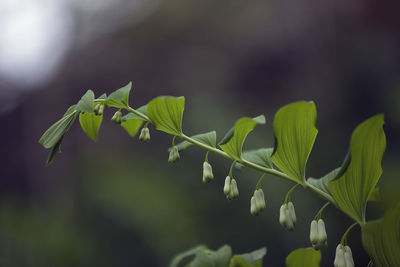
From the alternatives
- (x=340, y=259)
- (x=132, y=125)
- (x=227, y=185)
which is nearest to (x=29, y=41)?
(x=132, y=125)

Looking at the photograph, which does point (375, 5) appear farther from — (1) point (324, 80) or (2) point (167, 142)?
(2) point (167, 142)

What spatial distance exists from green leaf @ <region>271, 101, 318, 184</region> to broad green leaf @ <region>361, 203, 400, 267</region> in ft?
0.22

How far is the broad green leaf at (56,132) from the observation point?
0.94ft

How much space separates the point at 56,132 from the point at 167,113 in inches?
3.6

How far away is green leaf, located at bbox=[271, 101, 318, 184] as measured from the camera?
0.27 meters

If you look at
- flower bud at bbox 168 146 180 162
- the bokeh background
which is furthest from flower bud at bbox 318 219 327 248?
the bokeh background

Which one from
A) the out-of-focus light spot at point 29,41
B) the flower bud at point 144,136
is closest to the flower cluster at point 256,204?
the flower bud at point 144,136

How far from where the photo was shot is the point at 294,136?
0.29 meters

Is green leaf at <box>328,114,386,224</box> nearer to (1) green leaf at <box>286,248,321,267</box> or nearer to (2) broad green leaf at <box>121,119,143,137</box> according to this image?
(1) green leaf at <box>286,248,321,267</box>

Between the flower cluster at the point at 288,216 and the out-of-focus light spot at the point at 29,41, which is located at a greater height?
the out-of-focus light spot at the point at 29,41

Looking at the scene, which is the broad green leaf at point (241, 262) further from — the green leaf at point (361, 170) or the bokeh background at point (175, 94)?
the bokeh background at point (175, 94)

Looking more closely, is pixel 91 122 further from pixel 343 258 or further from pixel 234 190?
pixel 343 258

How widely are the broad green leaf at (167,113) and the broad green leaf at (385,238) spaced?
168 millimetres

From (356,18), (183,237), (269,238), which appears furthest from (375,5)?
(183,237)
